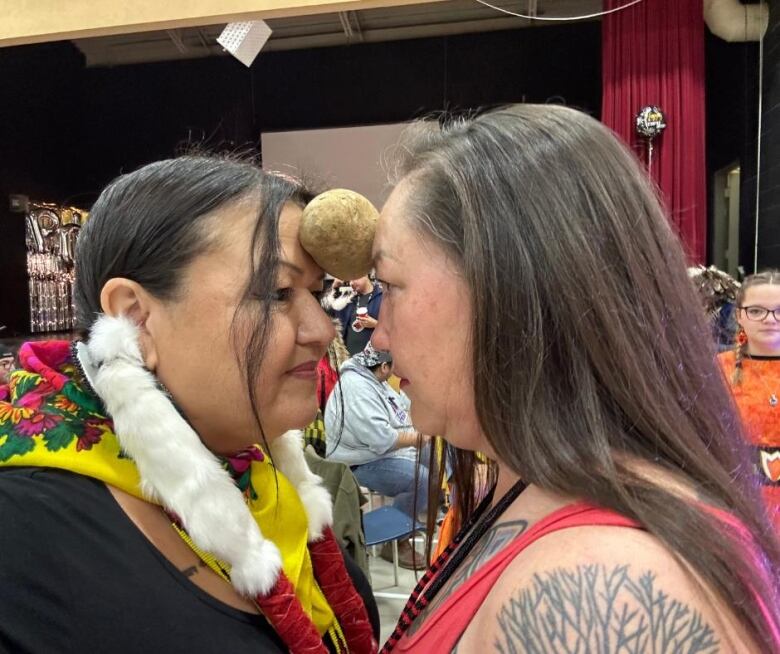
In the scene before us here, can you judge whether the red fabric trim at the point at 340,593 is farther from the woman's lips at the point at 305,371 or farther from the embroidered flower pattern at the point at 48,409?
the embroidered flower pattern at the point at 48,409

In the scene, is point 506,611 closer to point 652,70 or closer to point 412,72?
point 652,70

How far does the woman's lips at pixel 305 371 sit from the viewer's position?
2.99 feet

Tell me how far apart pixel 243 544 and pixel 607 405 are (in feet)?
1.65

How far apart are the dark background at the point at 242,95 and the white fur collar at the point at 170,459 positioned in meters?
4.81

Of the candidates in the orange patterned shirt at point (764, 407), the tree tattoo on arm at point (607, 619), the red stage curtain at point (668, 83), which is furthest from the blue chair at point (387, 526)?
the red stage curtain at point (668, 83)

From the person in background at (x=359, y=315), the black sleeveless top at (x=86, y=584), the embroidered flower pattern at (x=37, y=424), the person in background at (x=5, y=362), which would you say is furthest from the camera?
the person in background at (x=359, y=315)

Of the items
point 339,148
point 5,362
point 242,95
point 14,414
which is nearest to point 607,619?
point 14,414

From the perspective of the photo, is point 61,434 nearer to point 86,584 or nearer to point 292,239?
point 86,584

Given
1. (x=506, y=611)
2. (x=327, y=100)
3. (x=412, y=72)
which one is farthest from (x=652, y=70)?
(x=506, y=611)

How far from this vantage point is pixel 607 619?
1.76 ft

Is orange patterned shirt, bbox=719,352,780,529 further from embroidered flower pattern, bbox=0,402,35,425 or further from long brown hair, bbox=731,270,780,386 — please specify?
embroidered flower pattern, bbox=0,402,35,425

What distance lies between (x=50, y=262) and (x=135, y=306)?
6379 millimetres

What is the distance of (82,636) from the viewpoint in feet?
2.37

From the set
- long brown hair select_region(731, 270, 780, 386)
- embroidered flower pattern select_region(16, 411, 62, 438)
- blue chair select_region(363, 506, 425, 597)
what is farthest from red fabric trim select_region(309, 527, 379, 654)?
long brown hair select_region(731, 270, 780, 386)
